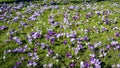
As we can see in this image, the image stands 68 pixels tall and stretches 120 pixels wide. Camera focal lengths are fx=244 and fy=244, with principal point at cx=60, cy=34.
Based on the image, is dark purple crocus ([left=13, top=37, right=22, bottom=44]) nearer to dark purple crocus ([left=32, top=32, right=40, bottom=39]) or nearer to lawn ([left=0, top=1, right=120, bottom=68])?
lawn ([left=0, top=1, right=120, bottom=68])

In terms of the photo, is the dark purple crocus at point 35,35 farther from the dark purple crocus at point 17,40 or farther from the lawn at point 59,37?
the dark purple crocus at point 17,40

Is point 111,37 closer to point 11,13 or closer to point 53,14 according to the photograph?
point 53,14

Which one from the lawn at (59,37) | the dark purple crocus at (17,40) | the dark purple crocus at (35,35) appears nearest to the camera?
the lawn at (59,37)

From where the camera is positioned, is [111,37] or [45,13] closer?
[111,37]

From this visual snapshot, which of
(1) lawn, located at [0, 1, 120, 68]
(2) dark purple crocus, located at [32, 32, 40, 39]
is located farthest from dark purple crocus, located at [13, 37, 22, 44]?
(2) dark purple crocus, located at [32, 32, 40, 39]

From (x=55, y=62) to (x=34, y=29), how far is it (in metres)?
3.35

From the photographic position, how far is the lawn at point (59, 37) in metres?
9.48

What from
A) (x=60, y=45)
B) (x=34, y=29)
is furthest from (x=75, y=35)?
(x=34, y=29)

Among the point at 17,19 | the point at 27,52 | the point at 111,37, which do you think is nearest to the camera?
the point at 27,52

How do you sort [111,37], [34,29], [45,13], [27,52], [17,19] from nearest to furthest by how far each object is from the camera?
[27,52]
[111,37]
[34,29]
[17,19]
[45,13]

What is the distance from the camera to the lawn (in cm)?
948

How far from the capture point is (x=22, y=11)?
14930mm

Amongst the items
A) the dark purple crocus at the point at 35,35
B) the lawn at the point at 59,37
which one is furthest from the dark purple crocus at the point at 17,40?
the dark purple crocus at the point at 35,35

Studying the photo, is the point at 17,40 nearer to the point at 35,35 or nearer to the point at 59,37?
the point at 35,35
